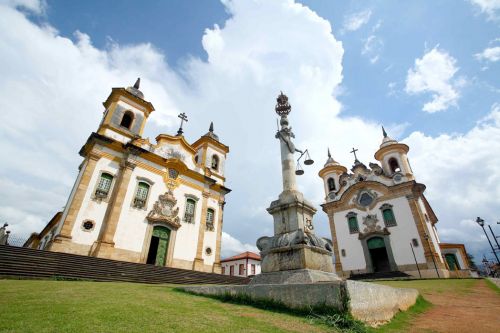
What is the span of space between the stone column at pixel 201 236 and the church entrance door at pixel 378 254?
52.7 ft

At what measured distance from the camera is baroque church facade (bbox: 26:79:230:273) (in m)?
14.2

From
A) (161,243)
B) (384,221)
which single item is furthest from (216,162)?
(384,221)

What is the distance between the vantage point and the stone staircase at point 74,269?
8695 millimetres

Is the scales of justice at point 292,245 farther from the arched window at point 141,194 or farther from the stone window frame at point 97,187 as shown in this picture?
the stone window frame at point 97,187

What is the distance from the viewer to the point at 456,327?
4.32 m

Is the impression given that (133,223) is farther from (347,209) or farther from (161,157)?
(347,209)

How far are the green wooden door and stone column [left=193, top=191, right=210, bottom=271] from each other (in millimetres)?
2319

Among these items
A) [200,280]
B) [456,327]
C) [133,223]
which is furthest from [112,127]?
[456,327]

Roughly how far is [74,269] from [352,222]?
78.3 feet

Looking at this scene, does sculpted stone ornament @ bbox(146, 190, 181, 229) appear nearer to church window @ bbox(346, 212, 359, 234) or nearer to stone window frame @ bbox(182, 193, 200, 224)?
stone window frame @ bbox(182, 193, 200, 224)

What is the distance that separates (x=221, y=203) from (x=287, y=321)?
18601 millimetres

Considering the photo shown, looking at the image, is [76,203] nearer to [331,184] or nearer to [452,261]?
[331,184]

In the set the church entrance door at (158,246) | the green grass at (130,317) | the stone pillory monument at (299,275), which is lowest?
the green grass at (130,317)

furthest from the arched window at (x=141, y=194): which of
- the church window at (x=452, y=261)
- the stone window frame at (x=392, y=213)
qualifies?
the church window at (x=452, y=261)
